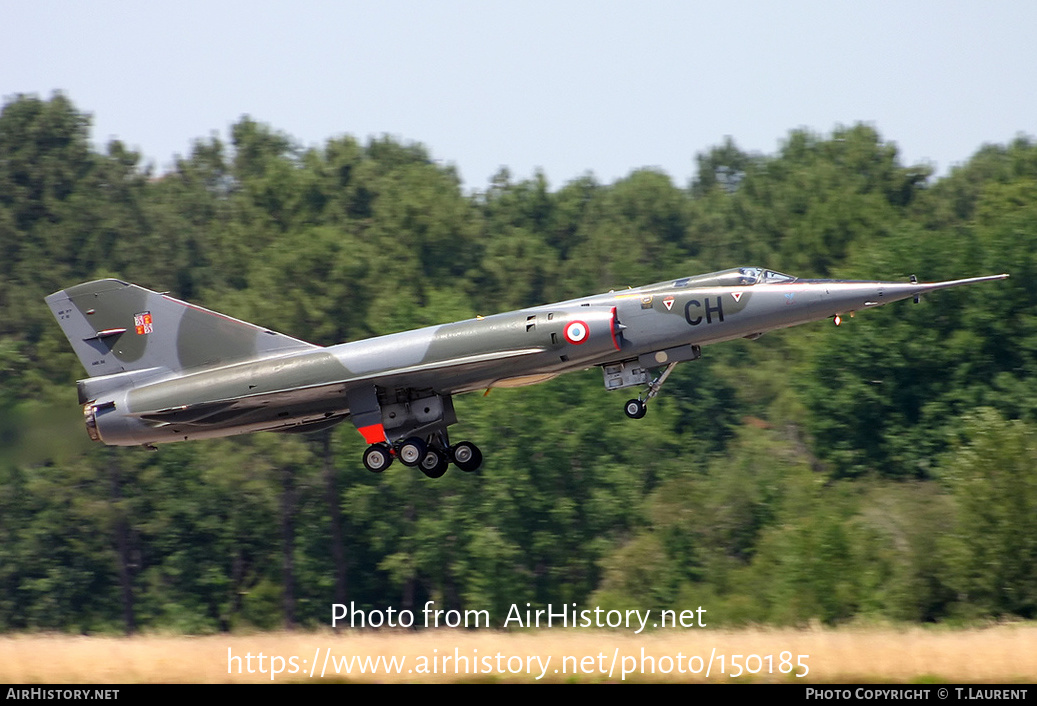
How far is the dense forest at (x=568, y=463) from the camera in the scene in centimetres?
4069

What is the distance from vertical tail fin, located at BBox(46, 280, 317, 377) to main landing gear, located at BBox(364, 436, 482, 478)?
98.9 inches

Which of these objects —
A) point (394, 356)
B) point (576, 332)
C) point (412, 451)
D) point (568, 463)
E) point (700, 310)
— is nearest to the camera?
point (576, 332)

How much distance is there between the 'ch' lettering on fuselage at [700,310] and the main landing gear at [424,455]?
491cm

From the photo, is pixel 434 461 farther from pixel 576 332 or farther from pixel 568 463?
pixel 568 463

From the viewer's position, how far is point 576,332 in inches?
908

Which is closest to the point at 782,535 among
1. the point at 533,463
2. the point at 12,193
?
the point at 533,463

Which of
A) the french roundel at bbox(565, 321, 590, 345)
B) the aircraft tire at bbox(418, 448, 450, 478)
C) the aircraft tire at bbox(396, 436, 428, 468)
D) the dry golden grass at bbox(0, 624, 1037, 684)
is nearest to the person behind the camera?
the dry golden grass at bbox(0, 624, 1037, 684)

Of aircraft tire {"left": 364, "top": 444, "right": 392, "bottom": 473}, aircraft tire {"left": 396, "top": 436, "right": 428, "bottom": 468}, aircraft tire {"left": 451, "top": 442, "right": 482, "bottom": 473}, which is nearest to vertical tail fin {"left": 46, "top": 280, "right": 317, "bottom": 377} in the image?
aircraft tire {"left": 364, "top": 444, "right": 392, "bottom": 473}

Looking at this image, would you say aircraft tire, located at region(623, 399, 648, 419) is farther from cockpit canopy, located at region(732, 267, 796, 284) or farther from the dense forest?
the dense forest

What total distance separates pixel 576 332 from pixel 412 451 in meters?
4.29

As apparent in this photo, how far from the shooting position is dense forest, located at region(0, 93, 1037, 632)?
4069 centimetres

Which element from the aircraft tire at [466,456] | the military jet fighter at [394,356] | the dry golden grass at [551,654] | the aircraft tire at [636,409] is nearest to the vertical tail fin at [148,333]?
the military jet fighter at [394,356]

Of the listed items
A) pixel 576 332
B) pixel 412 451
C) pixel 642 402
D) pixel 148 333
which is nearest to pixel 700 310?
pixel 642 402

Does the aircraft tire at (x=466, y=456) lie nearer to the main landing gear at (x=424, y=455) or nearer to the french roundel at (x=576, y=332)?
the main landing gear at (x=424, y=455)
